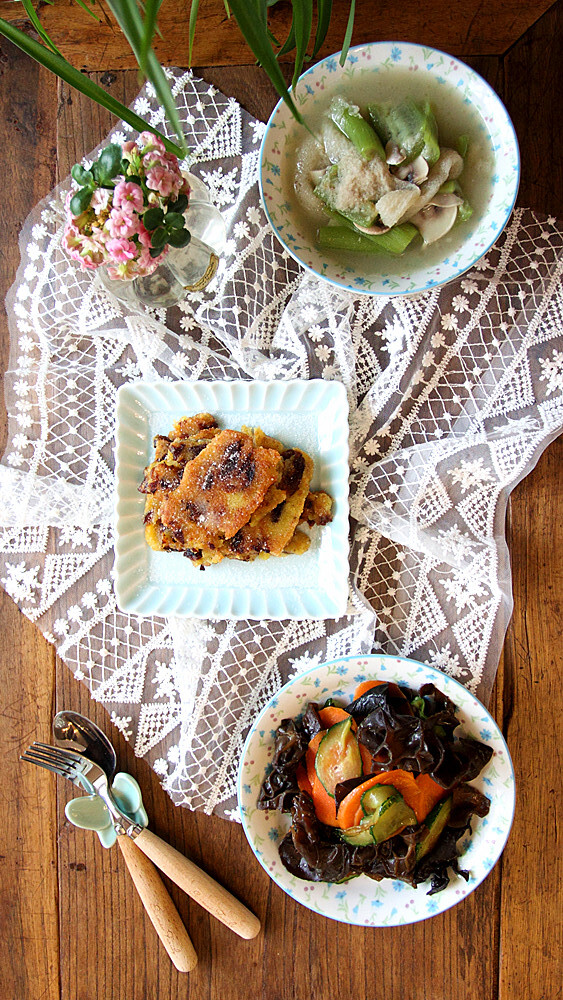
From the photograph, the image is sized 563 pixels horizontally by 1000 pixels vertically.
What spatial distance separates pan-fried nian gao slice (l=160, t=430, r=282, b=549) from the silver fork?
689 millimetres

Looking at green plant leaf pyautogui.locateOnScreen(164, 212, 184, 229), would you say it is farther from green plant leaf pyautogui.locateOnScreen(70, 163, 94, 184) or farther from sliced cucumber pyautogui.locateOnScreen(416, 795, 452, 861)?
sliced cucumber pyautogui.locateOnScreen(416, 795, 452, 861)

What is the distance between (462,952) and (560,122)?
85.8 inches

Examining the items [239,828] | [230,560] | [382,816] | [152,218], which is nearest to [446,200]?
[152,218]

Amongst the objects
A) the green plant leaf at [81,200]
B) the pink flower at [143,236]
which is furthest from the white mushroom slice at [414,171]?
the green plant leaf at [81,200]

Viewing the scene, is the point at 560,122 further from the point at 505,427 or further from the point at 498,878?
the point at 498,878

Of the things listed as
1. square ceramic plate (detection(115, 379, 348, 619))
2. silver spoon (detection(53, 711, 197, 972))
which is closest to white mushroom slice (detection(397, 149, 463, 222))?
square ceramic plate (detection(115, 379, 348, 619))

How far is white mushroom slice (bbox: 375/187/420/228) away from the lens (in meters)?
1.59

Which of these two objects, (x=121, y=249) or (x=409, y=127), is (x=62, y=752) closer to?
(x=121, y=249)

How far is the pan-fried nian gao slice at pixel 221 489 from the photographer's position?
1699 mm

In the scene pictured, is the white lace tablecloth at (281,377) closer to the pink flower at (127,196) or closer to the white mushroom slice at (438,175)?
the white mushroom slice at (438,175)

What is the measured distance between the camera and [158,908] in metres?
1.86

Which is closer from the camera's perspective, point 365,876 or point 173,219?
point 173,219

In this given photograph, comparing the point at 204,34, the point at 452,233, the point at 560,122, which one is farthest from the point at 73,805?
the point at 560,122

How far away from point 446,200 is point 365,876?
1672 mm
